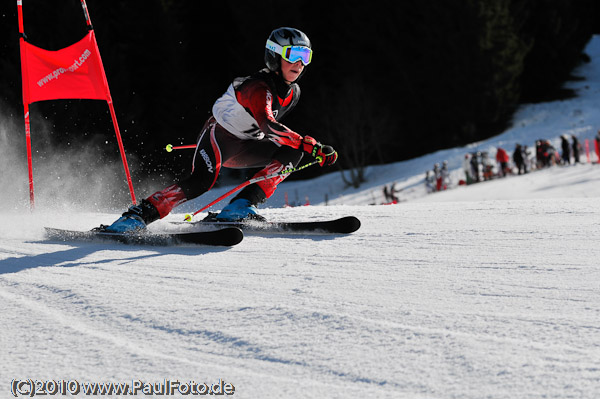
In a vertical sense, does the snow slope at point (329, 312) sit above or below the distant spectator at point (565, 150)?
below

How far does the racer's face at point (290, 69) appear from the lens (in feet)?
13.4

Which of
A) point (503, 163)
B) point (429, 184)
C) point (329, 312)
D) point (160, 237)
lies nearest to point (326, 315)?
point (329, 312)

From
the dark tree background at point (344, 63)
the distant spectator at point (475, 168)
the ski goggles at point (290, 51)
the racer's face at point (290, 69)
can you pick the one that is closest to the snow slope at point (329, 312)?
the racer's face at point (290, 69)

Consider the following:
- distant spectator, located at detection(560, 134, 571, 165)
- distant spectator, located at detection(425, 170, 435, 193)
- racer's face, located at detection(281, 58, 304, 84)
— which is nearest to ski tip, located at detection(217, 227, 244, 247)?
racer's face, located at detection(281, 58, 304, 84)

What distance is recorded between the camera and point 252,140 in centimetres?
436

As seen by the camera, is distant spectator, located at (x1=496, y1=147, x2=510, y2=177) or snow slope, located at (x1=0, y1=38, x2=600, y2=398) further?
distant spectator, located at (x1=496, y1=147, x2=510, y2=177)

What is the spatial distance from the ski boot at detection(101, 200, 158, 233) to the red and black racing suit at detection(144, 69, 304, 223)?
0.02m

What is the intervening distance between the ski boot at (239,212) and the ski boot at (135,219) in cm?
49

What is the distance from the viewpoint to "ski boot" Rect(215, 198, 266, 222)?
4.34 meters

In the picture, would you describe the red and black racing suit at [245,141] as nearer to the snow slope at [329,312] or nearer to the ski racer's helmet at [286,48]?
the ski racer's helmet at [286,48]

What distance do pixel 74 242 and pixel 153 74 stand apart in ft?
89.3

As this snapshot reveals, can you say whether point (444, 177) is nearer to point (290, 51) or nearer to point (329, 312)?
point (290, 51)

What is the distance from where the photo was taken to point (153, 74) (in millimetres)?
29859

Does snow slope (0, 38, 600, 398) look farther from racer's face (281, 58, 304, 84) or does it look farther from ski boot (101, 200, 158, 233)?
racer's face (281, 58, 304, 84)
